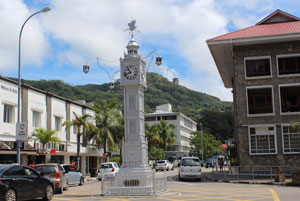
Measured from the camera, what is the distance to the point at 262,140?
30.9m

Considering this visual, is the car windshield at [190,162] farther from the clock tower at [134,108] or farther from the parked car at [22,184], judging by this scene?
the parked car at [22,184]

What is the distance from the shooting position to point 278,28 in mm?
33250

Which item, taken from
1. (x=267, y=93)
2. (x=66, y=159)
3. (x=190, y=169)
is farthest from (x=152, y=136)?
(x=190, y=169)

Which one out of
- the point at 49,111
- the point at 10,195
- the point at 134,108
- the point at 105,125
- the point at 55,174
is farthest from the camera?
the point at 105,125

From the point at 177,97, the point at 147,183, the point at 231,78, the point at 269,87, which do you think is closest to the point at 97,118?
the point at 231,78

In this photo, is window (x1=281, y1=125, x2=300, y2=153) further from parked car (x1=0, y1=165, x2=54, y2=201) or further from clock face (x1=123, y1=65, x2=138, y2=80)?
parked car (x1=0, y1=165, x2=54, y2=201)

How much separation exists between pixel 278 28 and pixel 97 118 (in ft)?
72.5

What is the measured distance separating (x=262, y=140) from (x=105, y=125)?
19.5m

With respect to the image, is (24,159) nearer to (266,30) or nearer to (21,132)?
(21,132)

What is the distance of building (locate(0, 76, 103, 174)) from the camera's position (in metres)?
29.9

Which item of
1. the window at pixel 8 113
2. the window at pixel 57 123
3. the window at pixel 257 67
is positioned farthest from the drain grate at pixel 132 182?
the window at pixel 57 123

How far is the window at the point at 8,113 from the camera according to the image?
30.3m

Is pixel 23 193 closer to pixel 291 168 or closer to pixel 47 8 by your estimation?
pixel 47 8

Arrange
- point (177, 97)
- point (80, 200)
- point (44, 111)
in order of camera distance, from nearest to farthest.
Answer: point (80, 200)
point (44, 111)
point (177, 97)
